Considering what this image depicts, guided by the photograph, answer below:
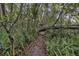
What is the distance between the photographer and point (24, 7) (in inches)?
48.9

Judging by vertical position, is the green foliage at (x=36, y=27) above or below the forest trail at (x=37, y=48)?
above

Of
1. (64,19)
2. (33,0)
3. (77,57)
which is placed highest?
(33,0)

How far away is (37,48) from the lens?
123 centimetres

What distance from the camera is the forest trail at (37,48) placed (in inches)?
48.1

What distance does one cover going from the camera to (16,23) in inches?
48.4

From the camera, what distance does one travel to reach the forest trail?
1.22 m

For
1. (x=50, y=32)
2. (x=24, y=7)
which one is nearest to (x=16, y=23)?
(x=24, y=7)

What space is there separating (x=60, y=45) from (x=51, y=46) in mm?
70

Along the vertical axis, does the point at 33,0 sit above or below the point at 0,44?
above

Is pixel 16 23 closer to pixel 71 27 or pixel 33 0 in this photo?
pixel 33 0

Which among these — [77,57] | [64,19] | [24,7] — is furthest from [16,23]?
[77,57]

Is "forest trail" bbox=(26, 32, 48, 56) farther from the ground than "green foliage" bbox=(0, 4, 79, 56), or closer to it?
closer to it

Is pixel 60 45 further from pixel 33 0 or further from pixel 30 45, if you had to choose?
pixel 33 0

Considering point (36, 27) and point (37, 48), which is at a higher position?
point (36, 27)
